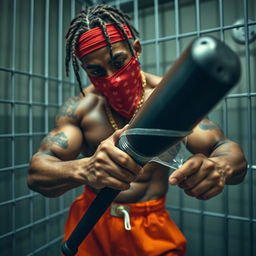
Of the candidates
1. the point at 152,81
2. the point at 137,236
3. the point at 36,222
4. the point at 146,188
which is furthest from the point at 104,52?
the point at 36,222

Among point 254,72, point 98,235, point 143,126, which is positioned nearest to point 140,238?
point 98,235

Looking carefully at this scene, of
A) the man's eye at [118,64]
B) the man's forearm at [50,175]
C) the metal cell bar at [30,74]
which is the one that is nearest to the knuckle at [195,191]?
the man's forearm at [50,175]

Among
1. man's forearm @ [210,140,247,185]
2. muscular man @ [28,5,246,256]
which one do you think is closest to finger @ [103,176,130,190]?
muscular man @ [28,5,246,256]

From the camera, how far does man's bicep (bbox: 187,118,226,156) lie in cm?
66

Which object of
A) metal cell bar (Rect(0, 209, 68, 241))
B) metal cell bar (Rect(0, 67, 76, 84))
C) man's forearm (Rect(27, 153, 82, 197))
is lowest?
metal cell bar (Rect(0, 209, 68, 241))

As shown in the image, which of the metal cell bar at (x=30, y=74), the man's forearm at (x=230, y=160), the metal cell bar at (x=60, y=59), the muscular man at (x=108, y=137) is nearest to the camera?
the man's forearm at (x=230, y=160)

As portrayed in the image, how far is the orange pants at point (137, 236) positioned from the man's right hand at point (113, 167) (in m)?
0.37

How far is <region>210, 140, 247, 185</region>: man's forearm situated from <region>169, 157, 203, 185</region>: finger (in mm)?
131

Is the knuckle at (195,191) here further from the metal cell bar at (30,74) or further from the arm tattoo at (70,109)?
the metal cell bar at (30,74)

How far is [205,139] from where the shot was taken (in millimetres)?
666

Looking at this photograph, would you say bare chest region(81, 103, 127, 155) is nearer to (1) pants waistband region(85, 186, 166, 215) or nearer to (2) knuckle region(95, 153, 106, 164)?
(1) pants waistband region(85, 186, 166, 215)

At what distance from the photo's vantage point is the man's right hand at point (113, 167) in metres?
0.34

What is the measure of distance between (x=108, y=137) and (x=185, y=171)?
32 cm

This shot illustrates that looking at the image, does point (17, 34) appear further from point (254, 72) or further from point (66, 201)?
point (254, 72)
